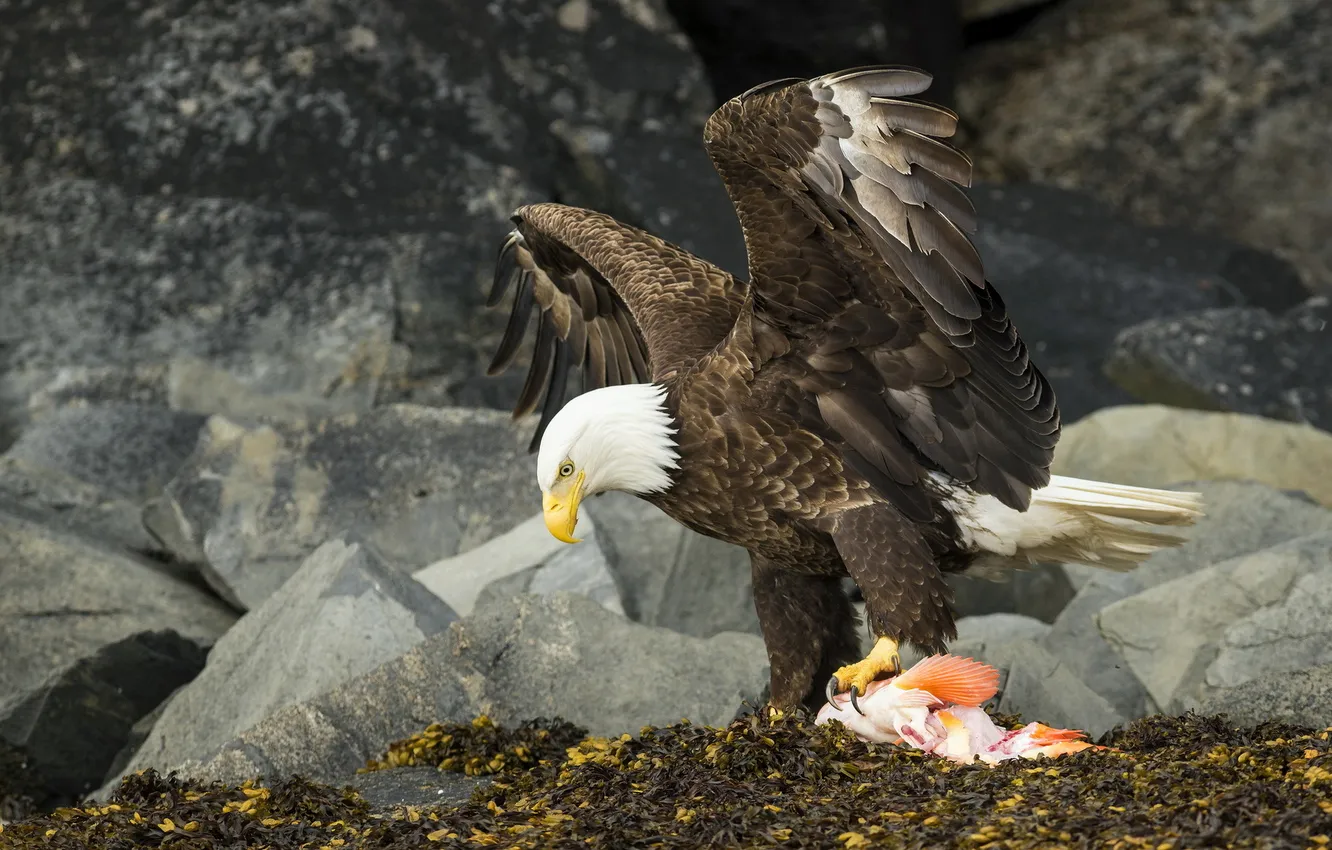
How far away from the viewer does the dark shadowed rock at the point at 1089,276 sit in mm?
9141

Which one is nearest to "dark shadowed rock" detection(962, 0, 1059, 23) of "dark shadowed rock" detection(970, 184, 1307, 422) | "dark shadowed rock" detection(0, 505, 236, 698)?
"dark shadowed rock" detection(970, 184, 1307, 422)

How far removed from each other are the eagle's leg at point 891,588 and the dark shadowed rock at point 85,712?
300cm

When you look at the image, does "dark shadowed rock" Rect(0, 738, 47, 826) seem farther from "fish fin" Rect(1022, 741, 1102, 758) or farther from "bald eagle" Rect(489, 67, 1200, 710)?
"fish fin" Rect(1022, 741, 1102, 758)

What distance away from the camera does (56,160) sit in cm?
978

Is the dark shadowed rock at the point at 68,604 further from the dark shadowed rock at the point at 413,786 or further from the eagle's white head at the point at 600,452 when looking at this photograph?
the eagle's white head at the point at 600,452

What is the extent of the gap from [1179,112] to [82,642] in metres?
7.96

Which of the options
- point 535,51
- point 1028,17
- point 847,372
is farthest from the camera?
point 1028,17

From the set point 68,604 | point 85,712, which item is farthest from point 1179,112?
point 85,712

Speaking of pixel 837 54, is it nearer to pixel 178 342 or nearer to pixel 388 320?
pixel 388 320

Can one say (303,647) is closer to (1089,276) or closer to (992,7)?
(1089,276)

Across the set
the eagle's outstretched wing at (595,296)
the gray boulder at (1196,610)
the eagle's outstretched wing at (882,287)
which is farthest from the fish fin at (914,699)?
the eagle's outstretched wing at (595,296)

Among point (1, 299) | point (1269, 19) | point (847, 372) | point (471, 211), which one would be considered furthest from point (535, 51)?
point (847, 372)

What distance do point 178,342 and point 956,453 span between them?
5.99 meters

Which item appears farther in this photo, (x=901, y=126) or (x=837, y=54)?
(x=837, y=54)
